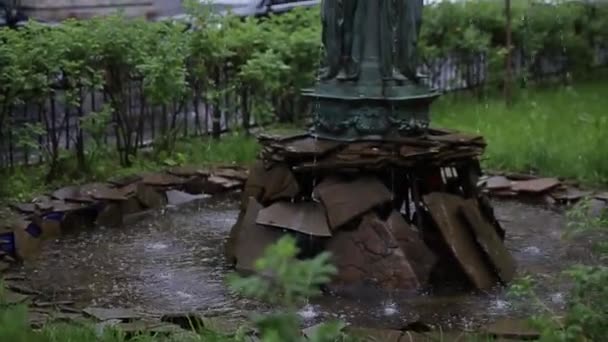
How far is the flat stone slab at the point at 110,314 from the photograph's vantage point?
553 cm

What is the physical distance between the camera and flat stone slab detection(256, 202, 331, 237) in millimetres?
6633

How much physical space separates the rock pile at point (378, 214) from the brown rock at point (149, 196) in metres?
1.86

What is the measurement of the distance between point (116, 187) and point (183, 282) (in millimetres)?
2314

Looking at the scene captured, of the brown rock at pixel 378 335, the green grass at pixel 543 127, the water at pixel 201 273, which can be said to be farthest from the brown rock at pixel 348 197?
the green grass at pixel 543 127

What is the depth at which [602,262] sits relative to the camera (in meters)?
6.93

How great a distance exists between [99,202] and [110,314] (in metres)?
2.81

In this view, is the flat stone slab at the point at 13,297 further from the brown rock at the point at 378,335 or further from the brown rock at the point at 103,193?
the brown rock at the point at 103,193

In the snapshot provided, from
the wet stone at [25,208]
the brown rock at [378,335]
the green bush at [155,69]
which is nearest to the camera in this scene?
the brown rock at [378,335]

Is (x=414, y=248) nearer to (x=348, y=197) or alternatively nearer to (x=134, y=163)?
(x=348, y=197)

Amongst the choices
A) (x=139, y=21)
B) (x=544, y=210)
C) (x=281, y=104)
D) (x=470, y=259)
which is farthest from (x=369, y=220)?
(x=281, y=104)

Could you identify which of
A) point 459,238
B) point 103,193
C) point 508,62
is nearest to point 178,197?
point 103,193

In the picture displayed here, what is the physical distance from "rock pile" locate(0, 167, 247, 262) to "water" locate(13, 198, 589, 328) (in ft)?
0.51

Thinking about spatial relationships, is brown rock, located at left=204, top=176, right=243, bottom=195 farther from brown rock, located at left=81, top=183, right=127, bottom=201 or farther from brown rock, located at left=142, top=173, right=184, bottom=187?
brown rock, located at left=81, top=183, right=127, bottom=201

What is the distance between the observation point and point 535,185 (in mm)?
9320
